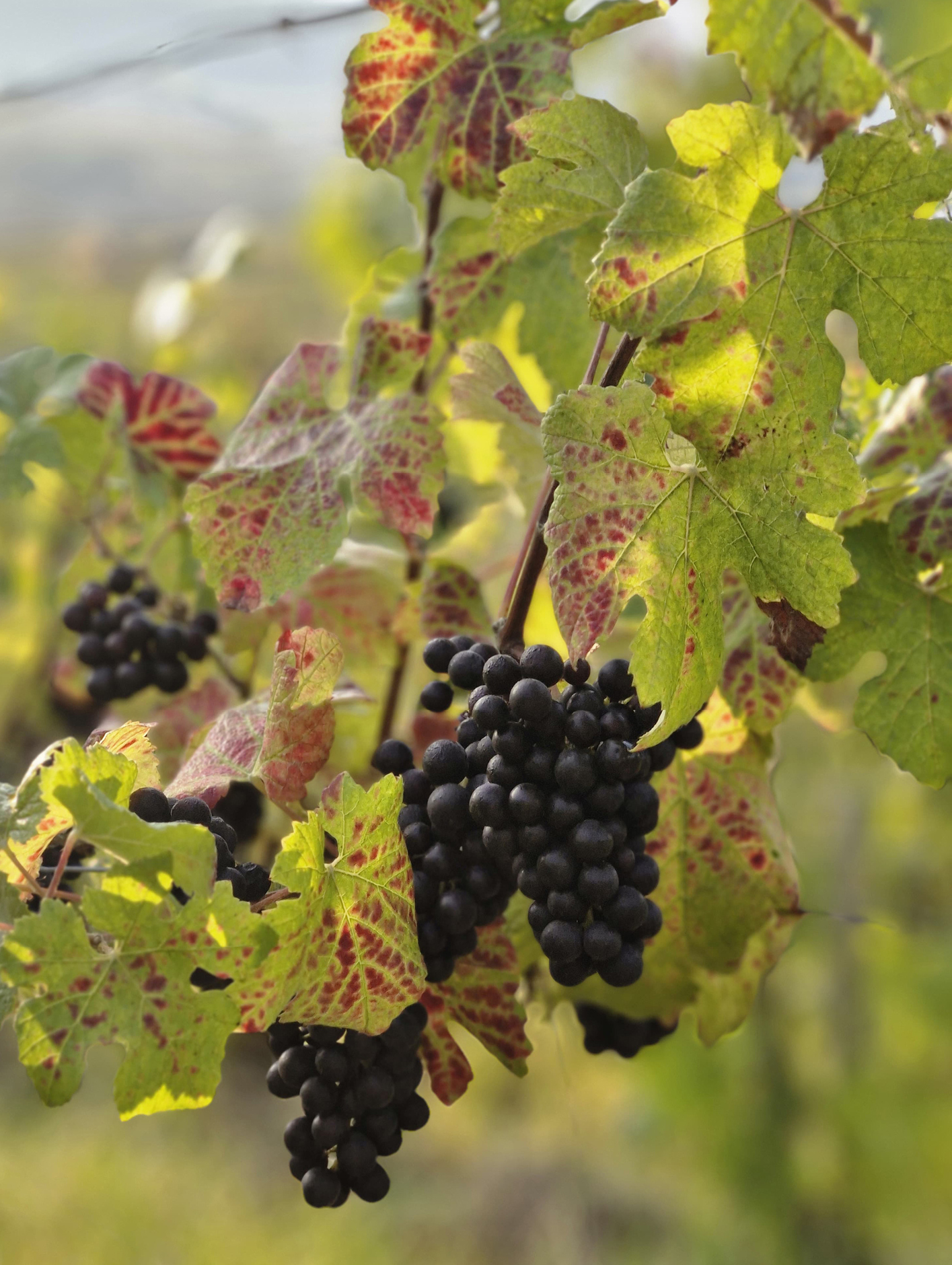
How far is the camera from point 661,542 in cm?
58

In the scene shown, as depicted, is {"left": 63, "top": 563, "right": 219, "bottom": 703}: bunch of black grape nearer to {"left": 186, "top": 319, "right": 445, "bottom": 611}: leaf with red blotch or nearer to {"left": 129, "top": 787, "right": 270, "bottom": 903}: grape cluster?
{"left": 186, "top": 319, "right": 445, "bottom": 611}: leaf with red blotch

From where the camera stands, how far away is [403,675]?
1052 millimetres

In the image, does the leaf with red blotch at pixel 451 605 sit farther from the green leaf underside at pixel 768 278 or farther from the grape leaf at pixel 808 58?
the grape leaf at pixel 808 58

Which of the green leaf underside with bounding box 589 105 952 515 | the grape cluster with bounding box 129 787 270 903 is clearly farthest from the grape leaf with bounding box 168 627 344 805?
the green leaf underside with bounding box 589 105 952 515

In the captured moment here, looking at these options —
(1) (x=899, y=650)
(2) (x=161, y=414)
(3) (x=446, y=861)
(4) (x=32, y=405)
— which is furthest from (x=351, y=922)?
(4) (x=32, y=405)

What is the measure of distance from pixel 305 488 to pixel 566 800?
327 mm

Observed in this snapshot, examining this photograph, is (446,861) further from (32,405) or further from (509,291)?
(32,405)

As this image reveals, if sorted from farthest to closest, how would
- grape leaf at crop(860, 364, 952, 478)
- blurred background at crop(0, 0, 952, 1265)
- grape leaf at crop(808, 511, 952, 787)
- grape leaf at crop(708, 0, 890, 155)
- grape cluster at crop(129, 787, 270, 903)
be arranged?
blurred background at crop(0, 0, 952, 1265) < grape leaf at crop(860, 364, 952, 478) < grape leaf at crop(808, 511, 952, 787) < grape cluster at crop(129, 787, 270, 903) < grape leaf at crop(708, 0, 890, 155)

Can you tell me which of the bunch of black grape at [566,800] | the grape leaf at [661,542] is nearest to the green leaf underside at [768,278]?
the grape leaf at [661,542]

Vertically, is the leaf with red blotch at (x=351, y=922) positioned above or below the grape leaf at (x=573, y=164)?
below

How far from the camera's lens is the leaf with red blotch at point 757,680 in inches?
28.8

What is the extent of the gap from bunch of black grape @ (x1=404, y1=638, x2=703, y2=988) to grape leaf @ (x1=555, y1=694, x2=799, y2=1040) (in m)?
0.17

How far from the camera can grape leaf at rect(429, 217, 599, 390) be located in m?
0.87

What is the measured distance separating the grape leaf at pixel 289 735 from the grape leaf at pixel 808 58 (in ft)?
1.29
